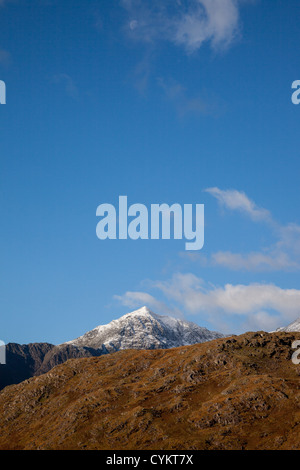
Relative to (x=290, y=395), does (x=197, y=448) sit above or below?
below

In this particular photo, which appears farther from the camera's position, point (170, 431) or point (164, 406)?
point (164, 406)

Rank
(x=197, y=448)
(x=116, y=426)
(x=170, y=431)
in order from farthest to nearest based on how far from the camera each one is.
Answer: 1. (x=116, y=426)
2. (x=170, y=431)
3. (x=197, y=448)

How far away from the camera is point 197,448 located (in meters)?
162
